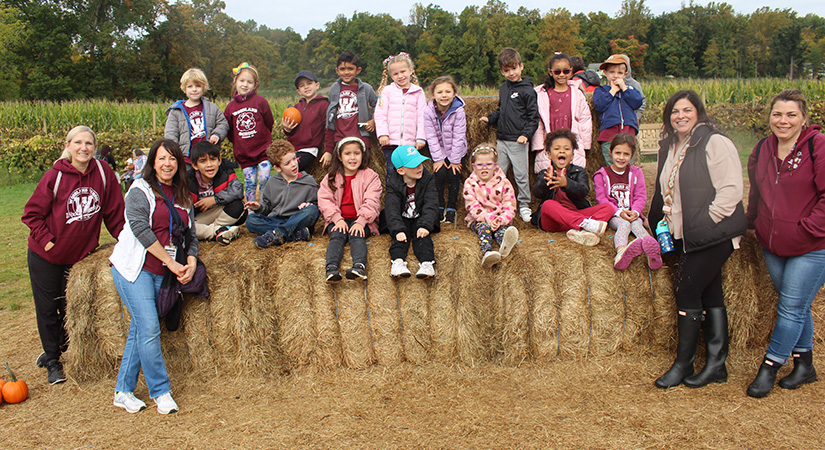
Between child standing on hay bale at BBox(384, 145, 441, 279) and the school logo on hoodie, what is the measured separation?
2596 millimetres

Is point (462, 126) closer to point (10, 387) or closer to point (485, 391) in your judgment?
point (485, 391)

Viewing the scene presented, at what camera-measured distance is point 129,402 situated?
161 inches

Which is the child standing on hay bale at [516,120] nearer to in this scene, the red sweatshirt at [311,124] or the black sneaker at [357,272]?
the red sweatshirt at [311,124]

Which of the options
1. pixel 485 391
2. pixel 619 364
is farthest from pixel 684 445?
pixel 485 391

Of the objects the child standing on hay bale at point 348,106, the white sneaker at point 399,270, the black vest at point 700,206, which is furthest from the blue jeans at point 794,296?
the child standing on hay bale at point 348,106

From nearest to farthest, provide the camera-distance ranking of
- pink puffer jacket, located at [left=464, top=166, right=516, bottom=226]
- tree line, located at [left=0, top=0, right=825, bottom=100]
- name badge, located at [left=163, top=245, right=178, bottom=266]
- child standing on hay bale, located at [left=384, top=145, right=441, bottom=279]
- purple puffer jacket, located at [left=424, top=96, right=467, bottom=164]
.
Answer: name badge, located at [left=163, top=245, right=178, bottom=266] < child standing on hay bale, located at [left=384, top=145, right=441, bottom=279] < pink puffer jacket, located at [left=464, top=166, right=516, bottom=226] < purple puffer jacket, located at [left=424, top=96, right=467, bottom=164] < tree line, located at [left=0, top=0, right=825, bottom=100]

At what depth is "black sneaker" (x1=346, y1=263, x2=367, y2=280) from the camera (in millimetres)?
4512

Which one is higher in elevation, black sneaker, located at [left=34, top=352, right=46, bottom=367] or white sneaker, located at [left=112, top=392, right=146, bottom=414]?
black sneaker, located at [left=34, top=352, right=46, bottom=367]

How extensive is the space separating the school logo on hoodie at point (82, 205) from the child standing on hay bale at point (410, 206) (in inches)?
102

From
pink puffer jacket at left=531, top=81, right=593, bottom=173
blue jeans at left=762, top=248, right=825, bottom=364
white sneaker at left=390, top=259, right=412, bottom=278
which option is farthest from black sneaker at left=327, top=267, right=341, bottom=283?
blue jeans at left=762, top=248, right=825, bottom=364

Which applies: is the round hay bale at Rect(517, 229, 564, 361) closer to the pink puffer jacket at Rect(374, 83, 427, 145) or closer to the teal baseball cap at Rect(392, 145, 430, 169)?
the teal baseball cap at Rect(392, 145, 430, 169)

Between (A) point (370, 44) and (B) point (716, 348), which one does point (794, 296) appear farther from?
(A) point (370, 44)

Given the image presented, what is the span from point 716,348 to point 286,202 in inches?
164

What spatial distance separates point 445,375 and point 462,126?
291 cm
